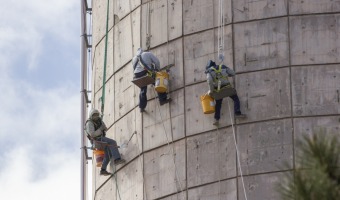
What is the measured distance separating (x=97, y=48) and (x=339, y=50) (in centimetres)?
643

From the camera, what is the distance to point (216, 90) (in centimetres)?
1825

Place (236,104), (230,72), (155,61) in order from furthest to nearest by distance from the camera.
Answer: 1. (155,61)
2. (236,104)
3. (230,72)

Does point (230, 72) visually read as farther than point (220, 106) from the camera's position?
No

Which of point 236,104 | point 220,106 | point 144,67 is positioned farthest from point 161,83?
point 236,104

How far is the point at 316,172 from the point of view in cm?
574

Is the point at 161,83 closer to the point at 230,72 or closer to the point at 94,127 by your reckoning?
the point at 230,72

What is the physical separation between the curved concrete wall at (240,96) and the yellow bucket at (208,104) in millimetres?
249

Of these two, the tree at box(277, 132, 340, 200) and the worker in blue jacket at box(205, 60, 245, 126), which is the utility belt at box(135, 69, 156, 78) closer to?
the worker in blue jacket at box(205, 60, 245, 126)

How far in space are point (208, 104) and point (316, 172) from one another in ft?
42.0

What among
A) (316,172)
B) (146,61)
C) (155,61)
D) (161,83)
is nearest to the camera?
(316,172)

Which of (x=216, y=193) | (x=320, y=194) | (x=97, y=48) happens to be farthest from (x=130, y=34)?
(x=320, y=194)

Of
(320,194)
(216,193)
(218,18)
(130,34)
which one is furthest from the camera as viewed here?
(130,34)

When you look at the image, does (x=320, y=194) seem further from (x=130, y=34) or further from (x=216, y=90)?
(x=130, y=34)

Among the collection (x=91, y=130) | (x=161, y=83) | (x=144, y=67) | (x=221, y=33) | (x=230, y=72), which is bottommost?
(x=91, y=130)
